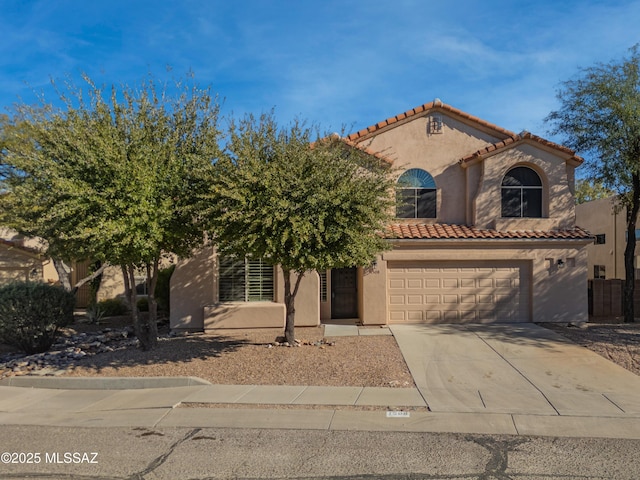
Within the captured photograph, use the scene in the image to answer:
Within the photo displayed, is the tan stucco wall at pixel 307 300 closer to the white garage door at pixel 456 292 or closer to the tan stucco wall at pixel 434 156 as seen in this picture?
the white garage door at pixel 456 292

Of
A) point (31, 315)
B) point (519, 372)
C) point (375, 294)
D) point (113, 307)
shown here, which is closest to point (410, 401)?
point (519, 372)

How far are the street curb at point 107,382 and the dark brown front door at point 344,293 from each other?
746 centimetres

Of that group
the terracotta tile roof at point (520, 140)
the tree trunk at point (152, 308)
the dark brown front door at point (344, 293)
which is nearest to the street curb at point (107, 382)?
the tree trunk at point (152, 308)

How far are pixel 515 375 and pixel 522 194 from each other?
817 centimetres

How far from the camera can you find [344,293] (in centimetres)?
1670

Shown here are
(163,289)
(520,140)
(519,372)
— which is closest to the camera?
(519,372)

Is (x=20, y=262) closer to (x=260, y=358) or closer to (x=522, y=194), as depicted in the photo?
(x=260, y=358)

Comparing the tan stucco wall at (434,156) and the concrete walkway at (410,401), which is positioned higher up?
the tan stucco wall at (434,156)

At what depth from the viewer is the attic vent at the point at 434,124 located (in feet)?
55.3

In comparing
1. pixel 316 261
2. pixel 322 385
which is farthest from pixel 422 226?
pixel 322 385

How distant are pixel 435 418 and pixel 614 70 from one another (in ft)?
42.4

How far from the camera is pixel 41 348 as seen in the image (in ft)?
44.2

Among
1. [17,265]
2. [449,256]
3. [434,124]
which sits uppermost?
[434,124]

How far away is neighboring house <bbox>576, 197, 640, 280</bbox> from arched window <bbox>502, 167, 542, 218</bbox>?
11446 mm
